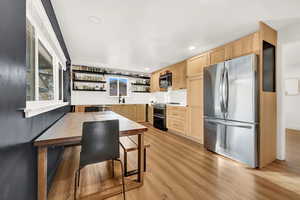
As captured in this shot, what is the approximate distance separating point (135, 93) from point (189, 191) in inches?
195

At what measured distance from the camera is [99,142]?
1355 millimetres

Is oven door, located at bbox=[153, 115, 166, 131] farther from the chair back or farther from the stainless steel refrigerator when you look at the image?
the chair back

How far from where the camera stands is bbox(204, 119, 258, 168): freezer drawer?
2.08m

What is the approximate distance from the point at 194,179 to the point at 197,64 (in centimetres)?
273

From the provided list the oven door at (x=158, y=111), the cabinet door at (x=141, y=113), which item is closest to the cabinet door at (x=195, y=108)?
the oven door at (x=158, y=111)

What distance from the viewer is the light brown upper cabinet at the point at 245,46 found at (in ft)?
7.20

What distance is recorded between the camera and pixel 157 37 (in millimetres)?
2561

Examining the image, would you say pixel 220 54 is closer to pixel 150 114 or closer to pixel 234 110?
pixel 234 110

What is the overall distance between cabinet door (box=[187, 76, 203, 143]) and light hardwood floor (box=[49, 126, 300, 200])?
80 centimetres

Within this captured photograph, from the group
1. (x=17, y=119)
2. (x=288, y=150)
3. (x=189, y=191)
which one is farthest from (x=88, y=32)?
(x=288, y=150)

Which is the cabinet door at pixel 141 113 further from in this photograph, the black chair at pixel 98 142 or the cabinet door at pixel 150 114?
the black chair at pixel 98 142

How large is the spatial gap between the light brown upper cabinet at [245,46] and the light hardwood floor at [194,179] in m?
2.07

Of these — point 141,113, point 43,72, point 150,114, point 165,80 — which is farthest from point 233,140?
point 141,113

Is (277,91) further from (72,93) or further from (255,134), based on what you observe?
(72,93)
